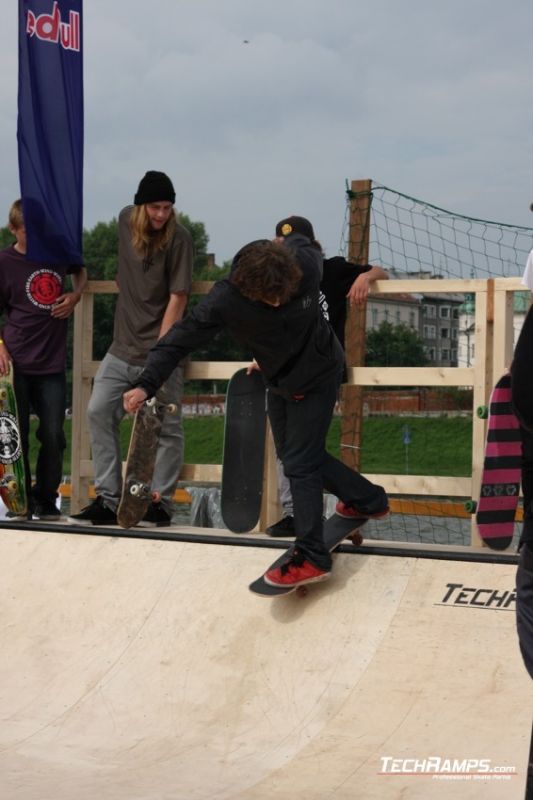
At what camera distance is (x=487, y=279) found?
685 cm

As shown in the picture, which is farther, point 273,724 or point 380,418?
point 380,418

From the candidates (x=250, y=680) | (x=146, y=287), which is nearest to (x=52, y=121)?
(x=146, y=287)

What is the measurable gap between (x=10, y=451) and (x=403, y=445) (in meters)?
42.8

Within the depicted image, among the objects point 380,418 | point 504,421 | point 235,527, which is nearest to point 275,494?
point 235,527

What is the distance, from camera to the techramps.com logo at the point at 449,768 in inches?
172

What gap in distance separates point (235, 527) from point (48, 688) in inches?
72.5

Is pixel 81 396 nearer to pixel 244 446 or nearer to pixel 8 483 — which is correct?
pixel 8 483

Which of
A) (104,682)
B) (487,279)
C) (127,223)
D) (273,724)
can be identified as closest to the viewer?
(273,724)

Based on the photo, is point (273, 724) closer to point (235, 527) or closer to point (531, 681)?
point (531, 681)

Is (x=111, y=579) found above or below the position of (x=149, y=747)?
above

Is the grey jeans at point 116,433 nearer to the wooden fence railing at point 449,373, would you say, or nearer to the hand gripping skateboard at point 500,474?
the wooden fence railing at point 449,373

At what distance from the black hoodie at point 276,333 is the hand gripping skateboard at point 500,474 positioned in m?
1.00

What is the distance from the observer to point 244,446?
7293 mm

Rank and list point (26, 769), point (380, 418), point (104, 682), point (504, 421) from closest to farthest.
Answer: point (26, 769) < point (104, 682) < point (504, 421) < point (380, 418)
